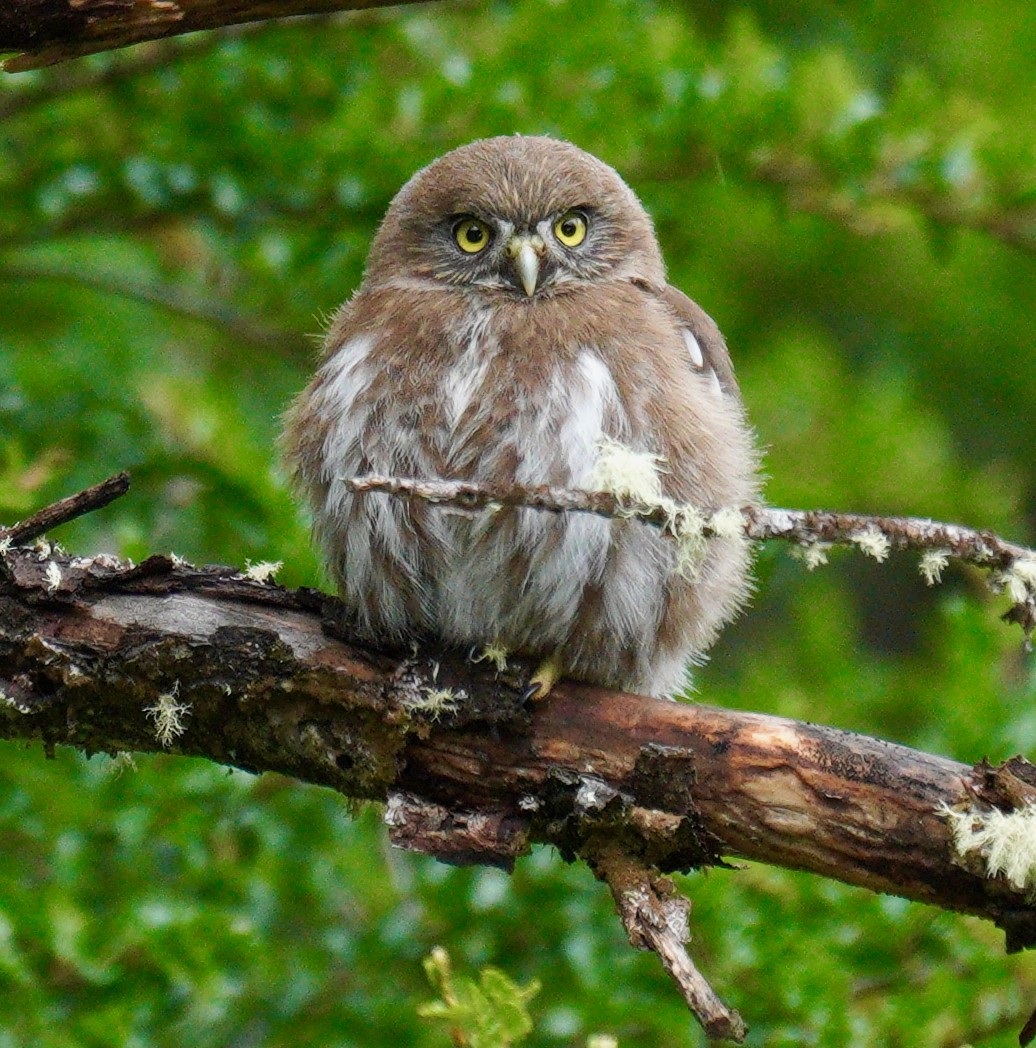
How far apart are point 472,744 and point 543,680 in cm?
32

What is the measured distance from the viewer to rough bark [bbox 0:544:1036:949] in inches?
129

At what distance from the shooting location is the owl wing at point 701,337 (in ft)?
14.6

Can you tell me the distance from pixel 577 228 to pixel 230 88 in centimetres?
173

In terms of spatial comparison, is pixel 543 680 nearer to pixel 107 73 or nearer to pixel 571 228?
pixel 571 228

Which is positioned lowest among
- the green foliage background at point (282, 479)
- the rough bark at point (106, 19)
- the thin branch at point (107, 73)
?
the green foliage background at point (282, 479)

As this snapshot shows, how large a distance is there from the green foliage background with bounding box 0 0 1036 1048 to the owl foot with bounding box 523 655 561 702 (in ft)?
3.63

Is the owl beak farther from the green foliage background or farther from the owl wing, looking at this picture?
the green foliage background

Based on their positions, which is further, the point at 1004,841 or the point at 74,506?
the point at 74,506

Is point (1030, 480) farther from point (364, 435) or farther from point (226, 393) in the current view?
point (364, 435)

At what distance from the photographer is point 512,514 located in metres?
3.92

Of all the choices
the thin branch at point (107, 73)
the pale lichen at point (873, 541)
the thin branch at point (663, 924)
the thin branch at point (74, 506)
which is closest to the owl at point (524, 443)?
the thin branch at point (663, 924)

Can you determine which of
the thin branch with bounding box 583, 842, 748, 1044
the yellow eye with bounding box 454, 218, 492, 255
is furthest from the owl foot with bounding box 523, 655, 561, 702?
the yellow eye with bounding box 454, 218, 492, 255

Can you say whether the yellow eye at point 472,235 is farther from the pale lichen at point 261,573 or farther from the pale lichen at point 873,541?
the pale lichen at point 873,541

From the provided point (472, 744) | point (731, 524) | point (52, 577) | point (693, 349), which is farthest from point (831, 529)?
point (52, 577)
